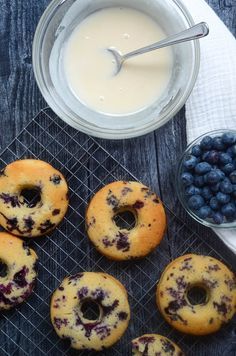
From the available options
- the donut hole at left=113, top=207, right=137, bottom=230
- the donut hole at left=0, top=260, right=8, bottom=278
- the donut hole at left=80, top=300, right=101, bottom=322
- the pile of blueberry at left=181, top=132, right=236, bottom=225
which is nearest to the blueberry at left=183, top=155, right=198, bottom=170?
the pile of blueberry at left=181, top=132, right=236, bottom=225

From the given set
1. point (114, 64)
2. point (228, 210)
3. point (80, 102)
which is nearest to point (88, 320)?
point (228, 210)

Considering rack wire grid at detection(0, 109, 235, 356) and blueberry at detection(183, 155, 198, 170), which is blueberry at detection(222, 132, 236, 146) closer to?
blueberry at detection(183, 155, 198, 170)

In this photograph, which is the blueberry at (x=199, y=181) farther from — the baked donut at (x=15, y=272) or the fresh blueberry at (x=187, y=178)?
the baked donut at (x=15, y=272)

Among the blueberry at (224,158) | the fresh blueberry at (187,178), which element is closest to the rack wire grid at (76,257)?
the fresh blueberry at (187,178)

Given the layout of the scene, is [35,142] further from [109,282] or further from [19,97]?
[109,282]

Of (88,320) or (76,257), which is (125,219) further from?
(88,320)

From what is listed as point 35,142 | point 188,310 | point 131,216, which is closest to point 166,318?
point 188,310

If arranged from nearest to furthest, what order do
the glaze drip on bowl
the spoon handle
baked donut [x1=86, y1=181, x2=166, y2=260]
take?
the spoon handle → the glaze drip on bowl → baked donut [x1=86, y1=181, x2=166, y2=260]
